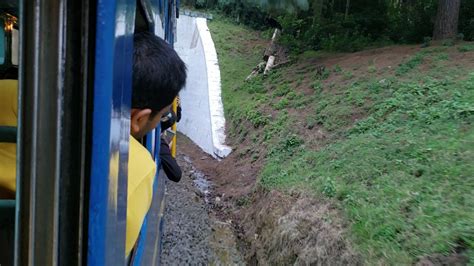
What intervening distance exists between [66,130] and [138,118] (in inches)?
→ 20.3

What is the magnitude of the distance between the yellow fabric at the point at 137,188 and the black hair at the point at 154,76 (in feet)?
0.47

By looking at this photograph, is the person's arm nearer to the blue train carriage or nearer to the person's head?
the person's head

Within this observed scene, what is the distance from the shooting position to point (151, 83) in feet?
4.22

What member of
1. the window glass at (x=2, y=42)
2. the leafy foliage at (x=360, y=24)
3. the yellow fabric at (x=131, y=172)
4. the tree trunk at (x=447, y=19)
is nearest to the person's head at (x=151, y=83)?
the yellow fabric at (x=131, y=172)

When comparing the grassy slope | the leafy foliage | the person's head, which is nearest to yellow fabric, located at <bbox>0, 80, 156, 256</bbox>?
the person's head

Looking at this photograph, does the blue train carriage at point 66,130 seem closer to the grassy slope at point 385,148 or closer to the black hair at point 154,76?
the black hair at point 154,76

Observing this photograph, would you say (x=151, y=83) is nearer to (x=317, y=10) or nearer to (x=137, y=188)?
(x=137, y=188)

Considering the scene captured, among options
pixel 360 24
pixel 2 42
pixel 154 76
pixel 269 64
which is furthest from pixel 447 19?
pixel 154 76

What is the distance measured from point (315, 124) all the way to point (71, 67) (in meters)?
7.09

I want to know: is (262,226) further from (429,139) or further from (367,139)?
(429,139)

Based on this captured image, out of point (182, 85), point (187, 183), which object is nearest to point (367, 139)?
point (187, 183)

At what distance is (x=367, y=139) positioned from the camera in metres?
5.97

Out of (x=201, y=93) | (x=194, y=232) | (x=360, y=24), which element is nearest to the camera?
(x=194, y=232)

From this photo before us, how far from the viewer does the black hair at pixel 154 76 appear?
4.20ft
